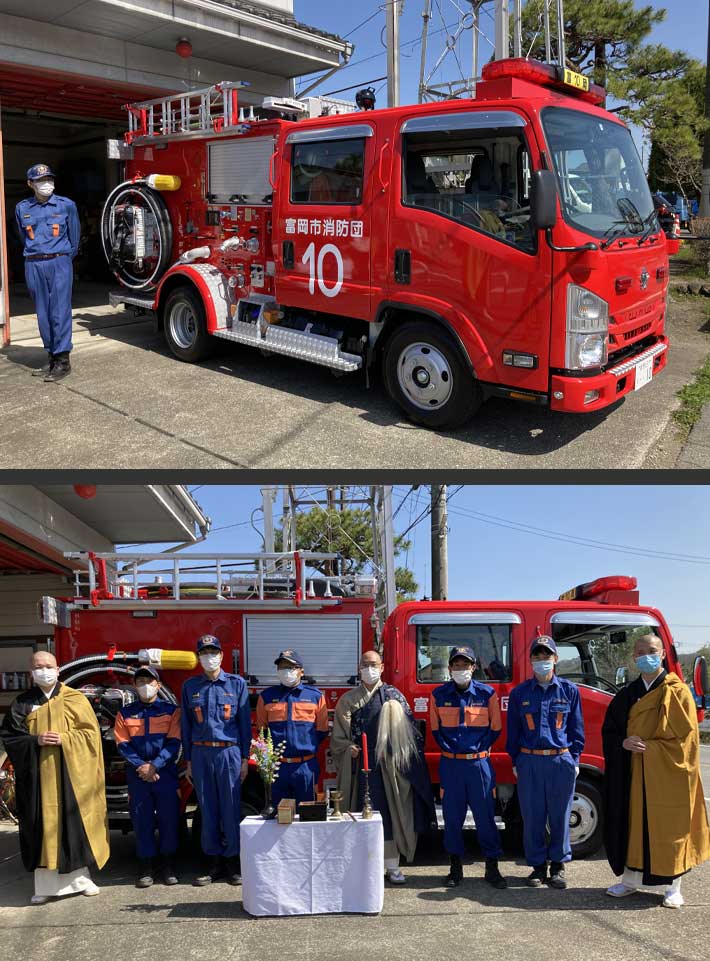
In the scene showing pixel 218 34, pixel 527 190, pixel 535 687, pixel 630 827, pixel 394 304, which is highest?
pixel 218 34

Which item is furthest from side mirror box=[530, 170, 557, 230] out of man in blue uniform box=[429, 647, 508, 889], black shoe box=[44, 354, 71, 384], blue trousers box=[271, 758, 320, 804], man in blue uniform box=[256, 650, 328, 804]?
black shoe box=[44, 354, 71, 384]

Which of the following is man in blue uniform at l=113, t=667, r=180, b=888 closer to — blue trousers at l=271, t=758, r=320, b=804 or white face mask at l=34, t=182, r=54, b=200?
blue trousers at l=271, t=758, r=320, b=804

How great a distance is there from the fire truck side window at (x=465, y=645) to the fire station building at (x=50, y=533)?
4721 mm

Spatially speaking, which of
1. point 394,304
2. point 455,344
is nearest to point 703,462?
point 455,344

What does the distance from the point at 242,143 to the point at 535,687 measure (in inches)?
242

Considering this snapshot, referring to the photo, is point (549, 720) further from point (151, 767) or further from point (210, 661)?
point (151, 767)

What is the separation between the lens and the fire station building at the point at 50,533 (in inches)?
378

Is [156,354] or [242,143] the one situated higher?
[242,143]

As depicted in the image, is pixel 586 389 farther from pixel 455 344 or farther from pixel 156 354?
pixel 156 354

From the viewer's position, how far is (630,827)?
4.90 m

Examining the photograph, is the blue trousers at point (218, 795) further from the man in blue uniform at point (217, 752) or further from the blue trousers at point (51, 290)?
the blue trousers at point (51, 290)

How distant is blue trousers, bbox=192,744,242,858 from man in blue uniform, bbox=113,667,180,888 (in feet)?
0.68

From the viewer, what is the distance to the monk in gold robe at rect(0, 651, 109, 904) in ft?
16.5

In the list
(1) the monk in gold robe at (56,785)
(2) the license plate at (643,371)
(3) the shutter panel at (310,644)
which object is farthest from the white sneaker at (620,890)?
(2) the license plate at (643,371)
